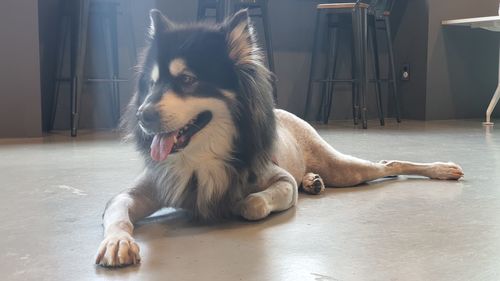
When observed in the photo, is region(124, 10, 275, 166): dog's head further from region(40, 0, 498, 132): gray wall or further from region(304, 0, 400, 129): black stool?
region(40, 0, 498, 132): gray wall

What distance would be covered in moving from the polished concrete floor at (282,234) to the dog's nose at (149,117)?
0.32 metres

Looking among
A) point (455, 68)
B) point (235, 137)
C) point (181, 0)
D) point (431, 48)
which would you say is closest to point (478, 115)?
point (455, 68)

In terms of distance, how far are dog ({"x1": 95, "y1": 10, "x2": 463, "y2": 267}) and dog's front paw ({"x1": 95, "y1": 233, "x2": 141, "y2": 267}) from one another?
22 cm

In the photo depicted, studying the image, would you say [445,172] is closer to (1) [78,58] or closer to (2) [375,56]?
(1) [78,58]

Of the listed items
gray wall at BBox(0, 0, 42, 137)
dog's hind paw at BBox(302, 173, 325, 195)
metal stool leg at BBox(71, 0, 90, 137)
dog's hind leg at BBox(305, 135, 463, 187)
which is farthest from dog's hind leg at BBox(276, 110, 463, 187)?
gray wall at BBox(0, 0, 42, 137)

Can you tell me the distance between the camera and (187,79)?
1.68 m

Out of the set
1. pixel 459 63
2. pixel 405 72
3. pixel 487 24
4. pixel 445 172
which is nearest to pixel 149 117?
pixel 445 172

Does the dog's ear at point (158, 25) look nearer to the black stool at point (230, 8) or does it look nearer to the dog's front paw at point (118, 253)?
the dog's front paw at point (118, 253)

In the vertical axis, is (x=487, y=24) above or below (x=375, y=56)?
above

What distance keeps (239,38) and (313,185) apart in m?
0.77

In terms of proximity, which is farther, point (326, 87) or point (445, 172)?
point (326, 87)

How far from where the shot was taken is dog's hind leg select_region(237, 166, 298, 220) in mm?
1752

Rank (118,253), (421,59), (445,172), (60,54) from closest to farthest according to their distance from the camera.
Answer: (118,253) → (445,172) → (60,54) → (421,59)

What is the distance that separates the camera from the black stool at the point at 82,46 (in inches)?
171
